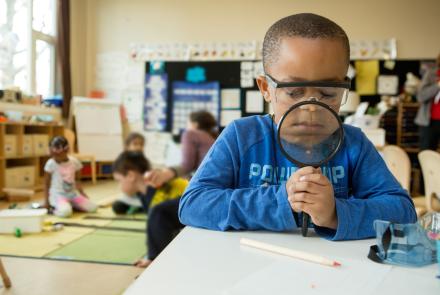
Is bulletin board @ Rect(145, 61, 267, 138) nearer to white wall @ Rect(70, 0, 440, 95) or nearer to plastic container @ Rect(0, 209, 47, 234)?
white wall @ Rect(70, 0, 440, 95)

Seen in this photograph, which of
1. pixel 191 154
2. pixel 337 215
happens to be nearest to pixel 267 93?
pixel 337 215

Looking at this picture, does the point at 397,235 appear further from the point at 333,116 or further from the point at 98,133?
the point at 98,133

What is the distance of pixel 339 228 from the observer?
84cm

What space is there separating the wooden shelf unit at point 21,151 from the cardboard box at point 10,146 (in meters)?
0.03

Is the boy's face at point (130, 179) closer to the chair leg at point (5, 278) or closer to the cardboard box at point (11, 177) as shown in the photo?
the chair leg at point (5, 278)

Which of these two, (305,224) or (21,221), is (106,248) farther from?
(305,224)

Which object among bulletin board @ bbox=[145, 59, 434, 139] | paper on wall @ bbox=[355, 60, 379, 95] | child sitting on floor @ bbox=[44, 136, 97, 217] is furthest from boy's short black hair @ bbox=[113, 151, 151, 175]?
paper on wall @ bbox=[355, 60, 379, 95]

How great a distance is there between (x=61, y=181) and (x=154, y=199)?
1.96m

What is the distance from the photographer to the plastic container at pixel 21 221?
3.38 metres

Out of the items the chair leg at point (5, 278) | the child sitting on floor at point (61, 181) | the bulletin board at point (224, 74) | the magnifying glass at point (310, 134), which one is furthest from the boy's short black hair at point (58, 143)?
the magnifying glass at point (310, 134)

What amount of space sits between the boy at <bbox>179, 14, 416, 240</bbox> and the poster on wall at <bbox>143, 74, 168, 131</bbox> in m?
6.71

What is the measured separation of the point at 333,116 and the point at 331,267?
0.35 metres

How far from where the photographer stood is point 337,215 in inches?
33.6

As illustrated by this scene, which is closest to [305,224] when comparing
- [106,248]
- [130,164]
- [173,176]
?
[173,176]
